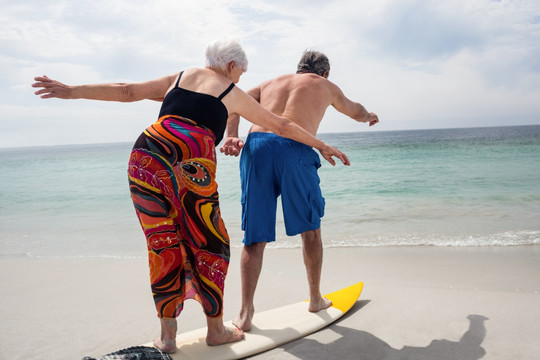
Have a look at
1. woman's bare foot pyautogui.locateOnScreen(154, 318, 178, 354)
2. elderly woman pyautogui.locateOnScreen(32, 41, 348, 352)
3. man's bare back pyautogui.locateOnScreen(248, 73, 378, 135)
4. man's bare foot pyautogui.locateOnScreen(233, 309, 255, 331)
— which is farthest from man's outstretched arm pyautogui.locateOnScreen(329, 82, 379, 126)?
woman's bare foot pyautogui.locateOnScreen(154, 318, 178, 354)

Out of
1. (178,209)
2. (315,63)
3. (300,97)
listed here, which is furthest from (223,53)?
(315,63)

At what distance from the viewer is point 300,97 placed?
9.60 feet

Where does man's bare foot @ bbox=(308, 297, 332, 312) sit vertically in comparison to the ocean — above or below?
above

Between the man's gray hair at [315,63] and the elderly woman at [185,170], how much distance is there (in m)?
0.93

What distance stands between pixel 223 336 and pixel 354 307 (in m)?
1.15

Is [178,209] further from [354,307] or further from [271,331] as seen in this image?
[354,307]

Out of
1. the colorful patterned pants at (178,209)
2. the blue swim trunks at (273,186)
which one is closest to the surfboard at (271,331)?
the colorful patterned pants at (178,209)

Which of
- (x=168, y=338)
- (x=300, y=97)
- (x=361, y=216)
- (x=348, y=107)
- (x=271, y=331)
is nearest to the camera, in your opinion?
(x=168, y=338)

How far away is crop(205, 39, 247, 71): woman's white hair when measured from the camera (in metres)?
2.31

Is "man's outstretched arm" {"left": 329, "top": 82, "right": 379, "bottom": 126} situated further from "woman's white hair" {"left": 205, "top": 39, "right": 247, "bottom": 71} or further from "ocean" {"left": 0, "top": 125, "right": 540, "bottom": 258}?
"ocean" {"left": 0, "top": 125, "right": 540, "bottom": 258}

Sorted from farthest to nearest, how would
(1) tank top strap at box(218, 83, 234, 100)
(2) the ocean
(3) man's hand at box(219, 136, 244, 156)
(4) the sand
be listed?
(2) the ocean < (3) man's hand at box(219, 136, 244, 156) < (4) the sand < (1) tank top strap at box(218, 83, 234, 100)

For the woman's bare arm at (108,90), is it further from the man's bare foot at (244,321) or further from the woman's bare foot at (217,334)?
the man's bare foot at (244,321)

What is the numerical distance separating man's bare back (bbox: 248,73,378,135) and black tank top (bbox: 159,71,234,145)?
0.63 meters

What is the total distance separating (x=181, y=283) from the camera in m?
2.25
